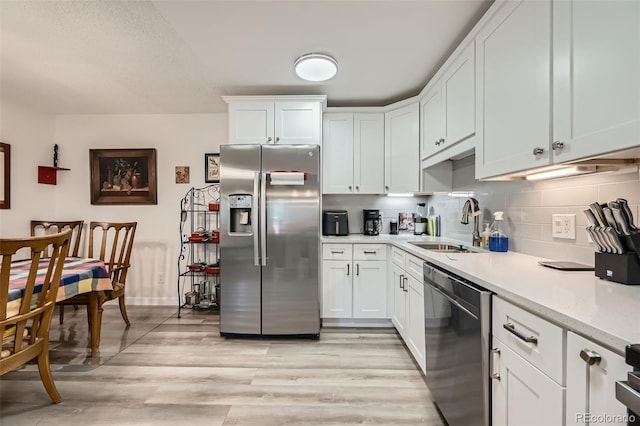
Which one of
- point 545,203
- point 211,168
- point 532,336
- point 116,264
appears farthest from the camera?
point 211,168

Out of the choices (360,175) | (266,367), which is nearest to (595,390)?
(266,367)

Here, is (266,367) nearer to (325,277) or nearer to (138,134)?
(325,277)

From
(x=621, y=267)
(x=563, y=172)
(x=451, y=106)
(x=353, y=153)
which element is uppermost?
(x=451, y=106)

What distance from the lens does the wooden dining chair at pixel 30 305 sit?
4.66 ft

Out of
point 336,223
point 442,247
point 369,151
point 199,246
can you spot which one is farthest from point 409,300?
point 199,246

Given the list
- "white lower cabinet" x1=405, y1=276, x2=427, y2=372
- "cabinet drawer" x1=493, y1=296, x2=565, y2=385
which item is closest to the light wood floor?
"white lower cabinet" x1=405, y1=276, x2=427, y2=372

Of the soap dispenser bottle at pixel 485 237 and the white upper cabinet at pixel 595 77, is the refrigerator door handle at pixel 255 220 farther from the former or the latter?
the white upper cabinet at pixel 595 77

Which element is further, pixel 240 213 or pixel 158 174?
pixel 158 174

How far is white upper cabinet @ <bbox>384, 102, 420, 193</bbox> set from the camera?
295cm

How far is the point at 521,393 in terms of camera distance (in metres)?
1.00

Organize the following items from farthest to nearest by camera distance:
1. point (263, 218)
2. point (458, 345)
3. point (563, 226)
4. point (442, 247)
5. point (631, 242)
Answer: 1. point (263, 218)
2. point (442, 247)
3. point (563, 226)
4. point (458, 345)
5. point (631, 242)

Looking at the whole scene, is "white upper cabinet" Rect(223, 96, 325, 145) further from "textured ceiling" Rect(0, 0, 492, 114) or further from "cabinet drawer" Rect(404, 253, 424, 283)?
"cabinet drawer" Rect(404, 253, 424, 283)

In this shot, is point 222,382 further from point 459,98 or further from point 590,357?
point 459,98

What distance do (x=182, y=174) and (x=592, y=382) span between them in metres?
3.94
